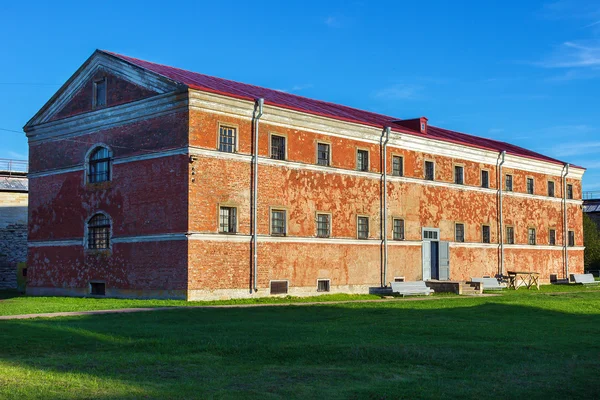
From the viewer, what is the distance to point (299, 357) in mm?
13766

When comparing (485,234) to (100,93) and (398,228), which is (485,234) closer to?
(398,228)

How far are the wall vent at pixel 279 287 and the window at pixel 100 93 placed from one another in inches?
425

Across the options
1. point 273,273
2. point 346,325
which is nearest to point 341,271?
point 273,273

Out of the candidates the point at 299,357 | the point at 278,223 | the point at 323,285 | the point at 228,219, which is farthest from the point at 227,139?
the point at 299,357

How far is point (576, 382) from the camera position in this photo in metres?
11.6

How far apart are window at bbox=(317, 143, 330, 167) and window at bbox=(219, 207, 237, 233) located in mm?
5482

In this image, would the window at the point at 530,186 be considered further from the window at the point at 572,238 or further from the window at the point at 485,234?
the window at the point at 572,238

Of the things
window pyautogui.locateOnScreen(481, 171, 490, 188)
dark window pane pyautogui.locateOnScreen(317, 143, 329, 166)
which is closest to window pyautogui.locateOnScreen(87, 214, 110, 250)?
dark window pane pyautogui.locateOnScreen(317, 143, 329, 166)

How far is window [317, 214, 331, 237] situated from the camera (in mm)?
34688

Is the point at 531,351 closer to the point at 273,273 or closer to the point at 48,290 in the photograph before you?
the point at 273,273

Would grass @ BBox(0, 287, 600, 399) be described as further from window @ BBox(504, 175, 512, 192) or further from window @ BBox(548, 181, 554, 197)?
window @ BBox(548, 181, 554, 197)

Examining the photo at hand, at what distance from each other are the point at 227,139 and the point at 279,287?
663 cm

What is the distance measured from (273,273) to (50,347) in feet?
58.1

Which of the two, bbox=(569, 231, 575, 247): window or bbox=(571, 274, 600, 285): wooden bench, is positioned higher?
bbox=(569, 231, 575, 247): window
